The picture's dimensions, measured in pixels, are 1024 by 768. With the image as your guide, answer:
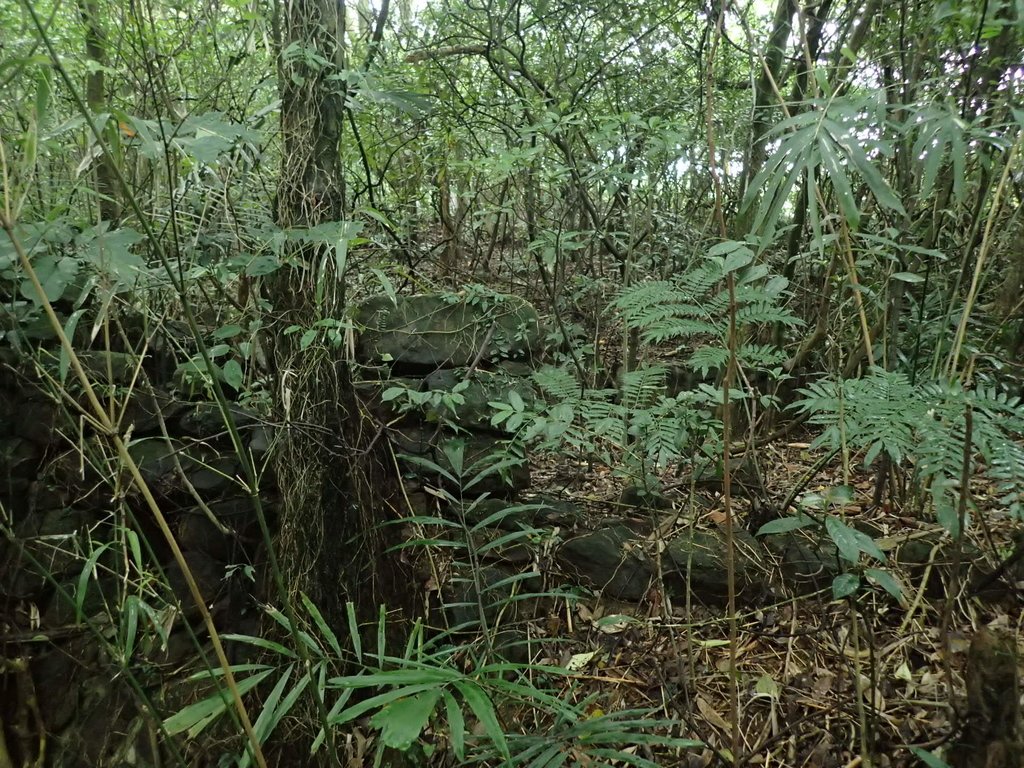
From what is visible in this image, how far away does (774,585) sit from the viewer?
7.97ft

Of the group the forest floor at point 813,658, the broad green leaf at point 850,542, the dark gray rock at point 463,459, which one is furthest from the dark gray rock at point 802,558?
the dark gray rock at point 463,459

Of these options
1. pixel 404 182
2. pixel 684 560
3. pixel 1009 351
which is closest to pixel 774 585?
pixel 684 560

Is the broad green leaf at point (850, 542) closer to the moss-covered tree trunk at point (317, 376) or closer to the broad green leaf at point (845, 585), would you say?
the broad green leaf at point (845, 585)

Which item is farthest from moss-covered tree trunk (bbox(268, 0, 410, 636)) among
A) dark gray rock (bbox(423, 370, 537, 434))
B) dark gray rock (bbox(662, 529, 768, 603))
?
dark gray rock (bbox(662, 529, 768, 603))

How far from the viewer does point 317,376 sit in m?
2.29

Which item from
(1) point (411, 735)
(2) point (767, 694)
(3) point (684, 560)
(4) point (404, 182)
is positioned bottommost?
(2) point (767, 694)

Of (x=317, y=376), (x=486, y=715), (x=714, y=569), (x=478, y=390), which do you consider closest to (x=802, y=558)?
(x=714, y=569)

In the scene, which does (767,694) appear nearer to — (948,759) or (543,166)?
(948,759)

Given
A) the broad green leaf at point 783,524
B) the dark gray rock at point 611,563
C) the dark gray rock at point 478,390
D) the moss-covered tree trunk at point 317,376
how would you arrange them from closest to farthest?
the broad green leaf at point 783,524 → the moss-covered tree trunk at point 317,376 → the dark gray rock at point 611,563 → the dark gray rock at point 478,390

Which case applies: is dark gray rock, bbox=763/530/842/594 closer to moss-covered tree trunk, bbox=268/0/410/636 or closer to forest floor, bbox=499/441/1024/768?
forest floor, bbox=499/441/1024/768

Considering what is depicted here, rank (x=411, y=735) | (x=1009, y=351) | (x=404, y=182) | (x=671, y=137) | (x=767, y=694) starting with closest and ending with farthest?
(x=411, y=735) → (x=767, y=694) → (x=671, y=137) → (x=1009, y=351) → (x=404, y=182)

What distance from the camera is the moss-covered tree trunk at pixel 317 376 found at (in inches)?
88.0

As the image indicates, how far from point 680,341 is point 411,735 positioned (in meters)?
3.75

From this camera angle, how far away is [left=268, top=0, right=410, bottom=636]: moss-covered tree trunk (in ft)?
7.34
